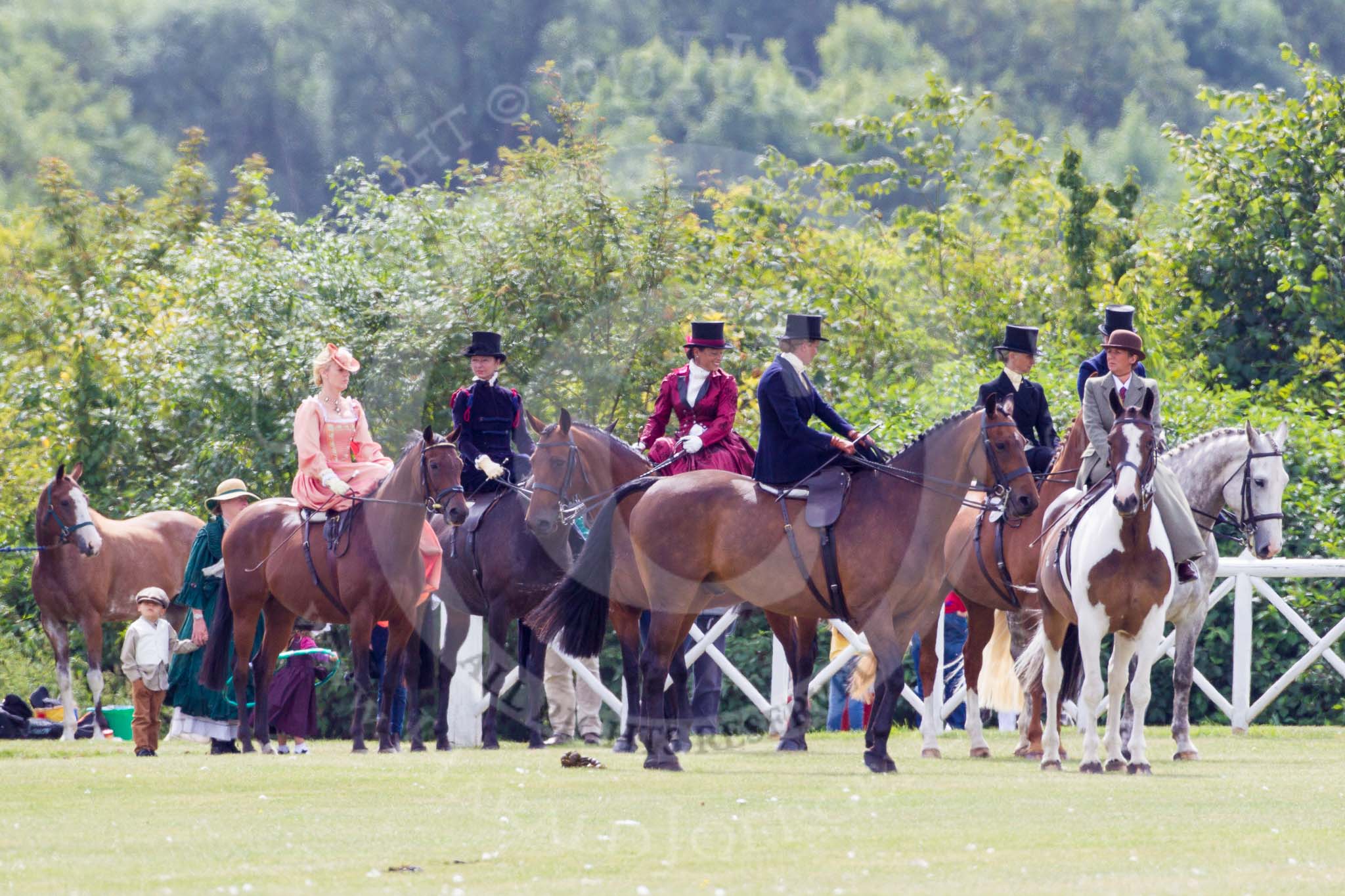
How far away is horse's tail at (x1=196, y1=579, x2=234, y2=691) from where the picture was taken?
1415cm

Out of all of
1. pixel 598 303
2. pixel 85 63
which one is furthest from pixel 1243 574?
Result: pixel 85 63

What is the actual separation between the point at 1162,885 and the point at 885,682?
177 inches

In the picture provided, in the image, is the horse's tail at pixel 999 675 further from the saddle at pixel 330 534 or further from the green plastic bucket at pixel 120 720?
the green plastic bucket at pixel 120 720

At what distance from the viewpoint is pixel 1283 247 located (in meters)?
22.6

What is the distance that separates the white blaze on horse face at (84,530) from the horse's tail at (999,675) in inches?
303

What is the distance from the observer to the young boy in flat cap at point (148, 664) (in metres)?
13.8

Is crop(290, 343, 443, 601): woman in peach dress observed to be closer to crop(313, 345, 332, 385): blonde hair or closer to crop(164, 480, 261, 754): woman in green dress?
crop(313, 345, 332, 385): blonde hair

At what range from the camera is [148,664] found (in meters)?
13.8

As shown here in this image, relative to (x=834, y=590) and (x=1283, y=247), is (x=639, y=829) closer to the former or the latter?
(x=834, y=590)

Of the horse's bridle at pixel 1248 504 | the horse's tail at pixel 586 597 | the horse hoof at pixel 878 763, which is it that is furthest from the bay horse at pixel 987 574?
the horse's tail at pixel 586 597

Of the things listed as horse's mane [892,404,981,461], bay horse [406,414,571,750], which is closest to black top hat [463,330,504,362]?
bay horse [406,414,571,750]

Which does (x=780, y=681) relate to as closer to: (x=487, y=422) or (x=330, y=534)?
(x=487, y=422)

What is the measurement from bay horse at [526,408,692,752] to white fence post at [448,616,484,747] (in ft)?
6.82

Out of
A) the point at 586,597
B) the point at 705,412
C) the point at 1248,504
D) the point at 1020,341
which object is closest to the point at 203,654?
the point at 586,597
